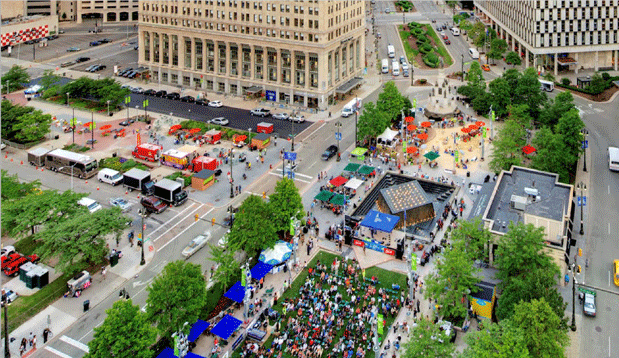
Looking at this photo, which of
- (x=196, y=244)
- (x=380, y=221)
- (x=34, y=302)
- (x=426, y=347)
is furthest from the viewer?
(x=380, y=221)

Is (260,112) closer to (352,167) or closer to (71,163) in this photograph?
(352,167)

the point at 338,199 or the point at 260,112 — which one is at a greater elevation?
the point at 260,112

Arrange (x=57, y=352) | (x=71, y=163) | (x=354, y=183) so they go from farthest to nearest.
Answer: (x=71, y=163) < (x=354, y=183) < (x=57, y=352)

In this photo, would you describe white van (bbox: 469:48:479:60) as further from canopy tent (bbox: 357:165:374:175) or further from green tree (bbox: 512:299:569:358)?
green tree (bbox: 512:299:569:358)

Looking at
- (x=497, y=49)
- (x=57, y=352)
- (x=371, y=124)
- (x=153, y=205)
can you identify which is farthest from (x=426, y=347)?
(x=497, y=49)

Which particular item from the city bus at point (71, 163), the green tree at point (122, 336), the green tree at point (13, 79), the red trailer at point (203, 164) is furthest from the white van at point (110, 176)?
the green tree at point (13, 79)

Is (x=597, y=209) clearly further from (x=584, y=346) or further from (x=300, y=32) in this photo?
(x=300, y=32)
